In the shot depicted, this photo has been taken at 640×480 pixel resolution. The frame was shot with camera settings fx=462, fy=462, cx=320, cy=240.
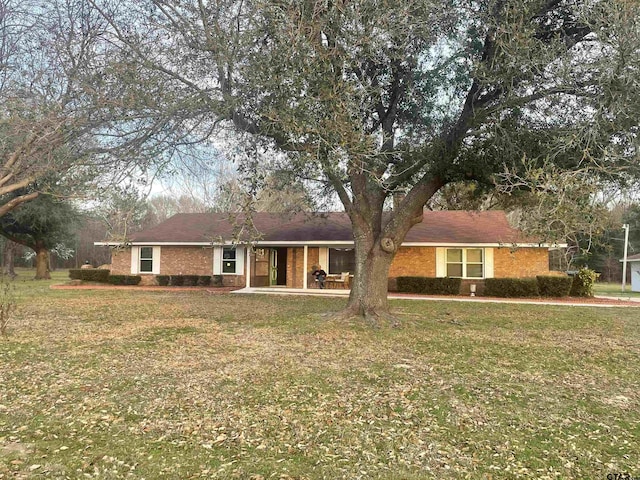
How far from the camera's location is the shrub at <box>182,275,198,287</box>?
72.5 ft

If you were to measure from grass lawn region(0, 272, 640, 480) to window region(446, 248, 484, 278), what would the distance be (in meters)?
9.78

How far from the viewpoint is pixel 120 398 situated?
5.20 meters

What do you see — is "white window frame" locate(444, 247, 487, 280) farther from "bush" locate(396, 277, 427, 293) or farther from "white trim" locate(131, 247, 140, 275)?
"white trim" locate(131, 247, 140, 275)

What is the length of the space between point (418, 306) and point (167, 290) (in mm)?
11235

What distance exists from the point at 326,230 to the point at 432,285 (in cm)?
532

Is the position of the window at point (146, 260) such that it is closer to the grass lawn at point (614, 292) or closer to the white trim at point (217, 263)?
the white trim at point (217, 263)

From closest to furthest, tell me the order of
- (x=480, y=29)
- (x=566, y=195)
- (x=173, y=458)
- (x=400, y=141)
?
(x=173, y=458), (x=566, y=195), (x=480, y=29), (x=400, y=141)

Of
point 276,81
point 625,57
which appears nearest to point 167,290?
point 276,81

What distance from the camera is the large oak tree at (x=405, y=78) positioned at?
711 centimetres

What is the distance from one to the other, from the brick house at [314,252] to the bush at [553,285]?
3.52 feet

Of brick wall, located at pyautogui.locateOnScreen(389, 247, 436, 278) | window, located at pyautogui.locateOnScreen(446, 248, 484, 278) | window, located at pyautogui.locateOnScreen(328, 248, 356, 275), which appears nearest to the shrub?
window, located at pyautogui.locateOnScreen(328, 248, 356, 275)

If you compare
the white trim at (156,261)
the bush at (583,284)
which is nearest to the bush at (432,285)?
the bush at (583,284)

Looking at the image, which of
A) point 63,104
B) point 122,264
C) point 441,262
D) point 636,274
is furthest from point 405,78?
point 636,274

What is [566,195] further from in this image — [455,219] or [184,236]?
[184,236]
